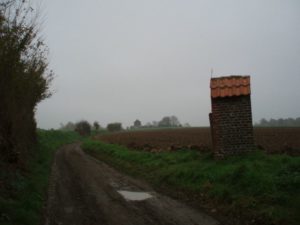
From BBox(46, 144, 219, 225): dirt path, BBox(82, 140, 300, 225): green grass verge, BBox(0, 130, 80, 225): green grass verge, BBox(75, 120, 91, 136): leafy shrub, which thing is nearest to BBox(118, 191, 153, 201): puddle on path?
BBox(46, 144, 219, 225): dirt path

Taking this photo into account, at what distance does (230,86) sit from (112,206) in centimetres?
635

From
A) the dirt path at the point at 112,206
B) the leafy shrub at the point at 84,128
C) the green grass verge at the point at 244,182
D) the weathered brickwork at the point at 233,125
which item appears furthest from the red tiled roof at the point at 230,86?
the leafy shrub at the point at 84,128

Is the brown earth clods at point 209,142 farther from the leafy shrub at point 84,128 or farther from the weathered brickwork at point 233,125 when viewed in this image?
the leafy shrub at point 84,128

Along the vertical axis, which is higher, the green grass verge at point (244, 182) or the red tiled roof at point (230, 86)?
the red tiled roof at point (230, 86)

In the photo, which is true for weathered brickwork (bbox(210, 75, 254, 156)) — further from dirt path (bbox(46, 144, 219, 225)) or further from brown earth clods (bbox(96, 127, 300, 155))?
dirt path (bbox(46, 144, 219, 225))

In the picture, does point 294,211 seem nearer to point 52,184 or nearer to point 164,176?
point 164,176

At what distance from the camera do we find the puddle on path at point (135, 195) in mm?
9375

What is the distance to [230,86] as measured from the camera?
11.7m

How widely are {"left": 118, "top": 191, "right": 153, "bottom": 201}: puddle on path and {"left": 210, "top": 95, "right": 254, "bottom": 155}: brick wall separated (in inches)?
136

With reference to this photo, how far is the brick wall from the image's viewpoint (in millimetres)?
11453

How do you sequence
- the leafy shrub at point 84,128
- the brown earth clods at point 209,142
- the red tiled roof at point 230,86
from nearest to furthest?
the red tiled roof at point 230,86, the brown earth clods at point 209,142, the leafy shrub at point 84,128

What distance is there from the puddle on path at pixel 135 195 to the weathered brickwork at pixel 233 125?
345 cm

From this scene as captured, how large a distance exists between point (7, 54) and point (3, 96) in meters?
1.51

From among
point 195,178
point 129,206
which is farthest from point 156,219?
point 195,178
